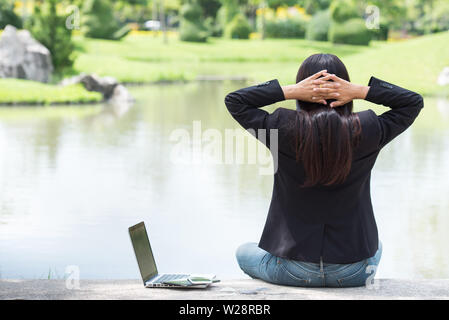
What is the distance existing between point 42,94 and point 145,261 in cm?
1279

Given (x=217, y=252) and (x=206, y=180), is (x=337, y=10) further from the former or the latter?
(x=217, y=252)

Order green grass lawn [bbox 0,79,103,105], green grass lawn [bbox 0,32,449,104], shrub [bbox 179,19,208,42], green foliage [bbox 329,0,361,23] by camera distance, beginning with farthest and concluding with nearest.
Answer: shrub [bbox 179,19,208,42]
green foliage [bbox 329,0,361,23]
green grass lawn [bbox 0,32,449,104]
green grass lawn [bbox 0,79,103,105]

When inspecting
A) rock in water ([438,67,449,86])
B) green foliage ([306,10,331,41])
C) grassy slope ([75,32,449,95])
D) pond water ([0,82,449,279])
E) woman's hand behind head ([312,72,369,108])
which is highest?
green foliage ([306,10,331,41])

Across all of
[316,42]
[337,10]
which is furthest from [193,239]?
[316,42]

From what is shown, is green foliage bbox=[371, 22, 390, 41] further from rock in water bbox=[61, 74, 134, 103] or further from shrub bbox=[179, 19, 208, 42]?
rock in water bbox=[61, 74, 134, 103]

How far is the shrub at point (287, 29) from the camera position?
40500mm

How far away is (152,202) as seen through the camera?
22.2ft

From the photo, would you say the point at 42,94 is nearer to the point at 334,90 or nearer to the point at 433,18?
the point at 334,90

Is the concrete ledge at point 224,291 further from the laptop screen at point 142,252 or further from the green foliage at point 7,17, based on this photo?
the green foliage at point 7,17

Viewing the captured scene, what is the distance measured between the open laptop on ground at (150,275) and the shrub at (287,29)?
38.0 meters

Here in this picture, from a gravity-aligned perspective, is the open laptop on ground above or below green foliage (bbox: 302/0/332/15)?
below

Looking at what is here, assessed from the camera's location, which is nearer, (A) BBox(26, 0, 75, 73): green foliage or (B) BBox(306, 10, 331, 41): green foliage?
(A) BBox(26, 0, 75, 73): green foliage

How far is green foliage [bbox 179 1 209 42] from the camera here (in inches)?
1367

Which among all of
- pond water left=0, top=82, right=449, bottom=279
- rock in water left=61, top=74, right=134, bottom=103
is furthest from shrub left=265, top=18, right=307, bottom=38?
pond water left=0, top=82, right=449, bottom=279
